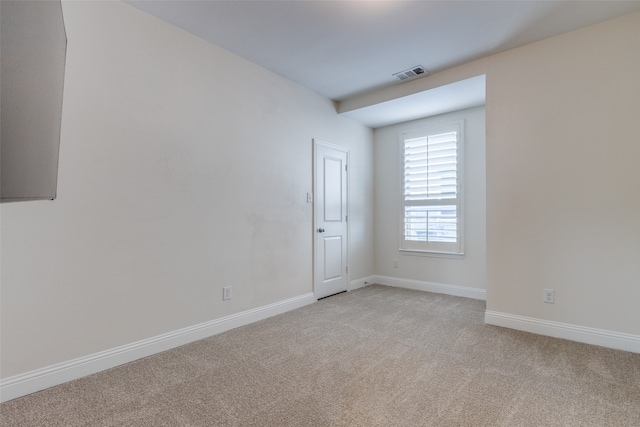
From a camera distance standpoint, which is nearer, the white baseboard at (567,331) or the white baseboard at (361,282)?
the white baseboard at (567,331)

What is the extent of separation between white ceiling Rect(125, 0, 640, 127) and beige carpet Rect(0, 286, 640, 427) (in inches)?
103

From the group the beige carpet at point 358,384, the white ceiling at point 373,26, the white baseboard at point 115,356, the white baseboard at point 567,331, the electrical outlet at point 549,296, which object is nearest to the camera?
the beige carpet at point 358,384

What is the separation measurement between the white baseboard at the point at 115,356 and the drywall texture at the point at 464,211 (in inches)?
89.4

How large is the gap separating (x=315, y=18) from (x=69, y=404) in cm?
306

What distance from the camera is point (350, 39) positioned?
2793 millimetres

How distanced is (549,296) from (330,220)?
8.05 ft

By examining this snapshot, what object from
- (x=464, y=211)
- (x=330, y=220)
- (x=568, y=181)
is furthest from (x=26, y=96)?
(x=464, y=211)

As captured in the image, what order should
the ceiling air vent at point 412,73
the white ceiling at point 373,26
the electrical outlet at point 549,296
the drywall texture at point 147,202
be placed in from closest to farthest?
the drywall texture at point 147,202, the white ceiling at point 373,26, the electrical outlet at point 549,296, the ceiling air vent at point 412,73

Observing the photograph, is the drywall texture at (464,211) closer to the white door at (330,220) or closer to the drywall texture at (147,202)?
the white door at (330,220)

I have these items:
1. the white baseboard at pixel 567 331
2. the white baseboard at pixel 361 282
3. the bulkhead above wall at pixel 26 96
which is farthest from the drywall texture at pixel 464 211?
the bulkhead above wall at pixel 26 96

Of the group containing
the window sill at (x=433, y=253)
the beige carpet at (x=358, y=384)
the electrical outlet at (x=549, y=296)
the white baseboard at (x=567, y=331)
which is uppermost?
the window sill at (x=433, y=253)

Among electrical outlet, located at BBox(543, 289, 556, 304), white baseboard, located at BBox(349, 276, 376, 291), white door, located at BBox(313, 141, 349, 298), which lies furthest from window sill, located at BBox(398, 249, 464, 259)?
electrical outlet, located at BBox(543, 289, 556, 304)

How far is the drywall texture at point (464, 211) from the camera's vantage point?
405cm

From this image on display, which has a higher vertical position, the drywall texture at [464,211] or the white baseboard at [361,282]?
the drywall texture at [464,211]
